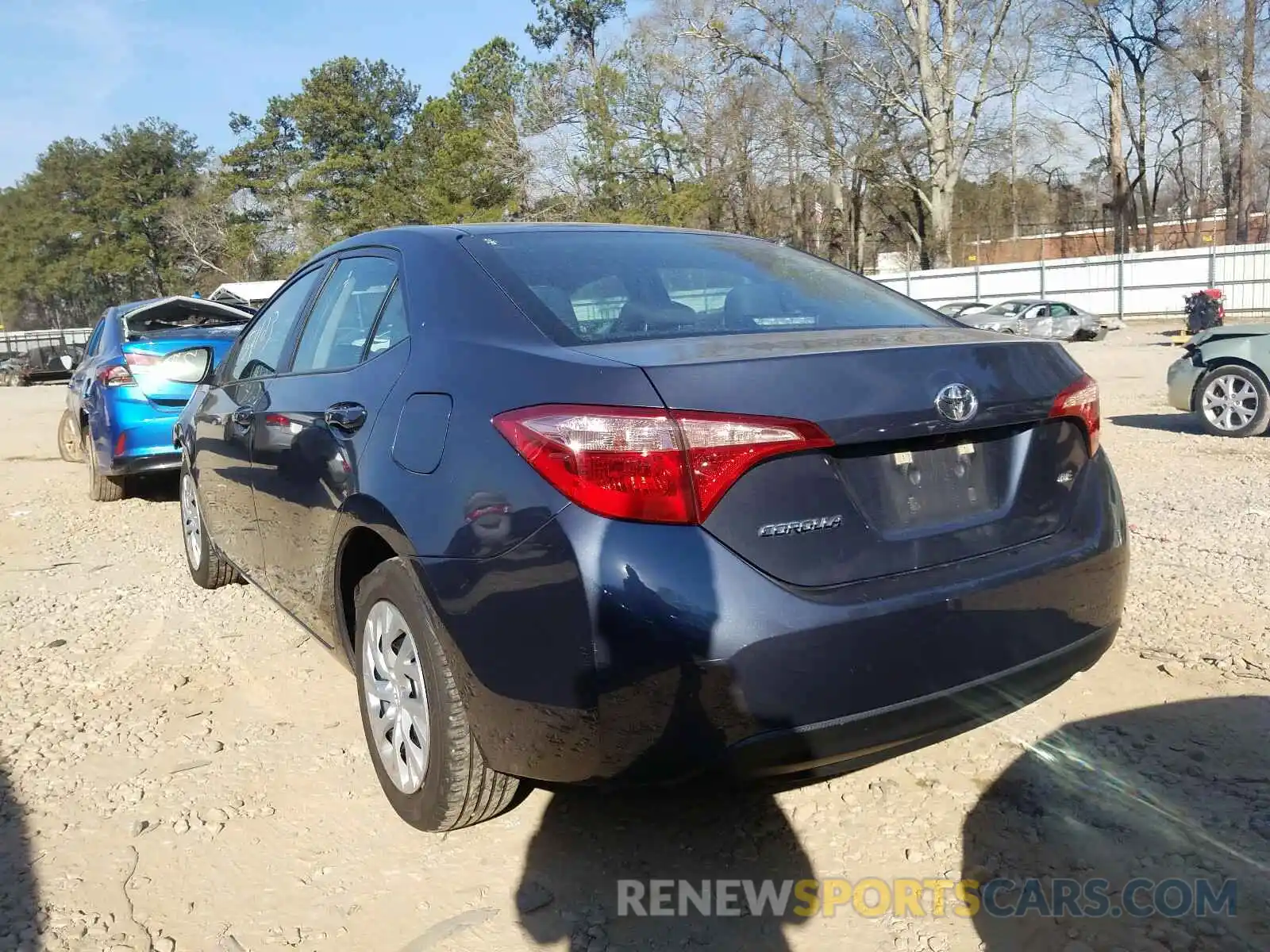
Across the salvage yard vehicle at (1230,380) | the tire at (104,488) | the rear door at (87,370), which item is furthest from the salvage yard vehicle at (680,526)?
the salvage yard vehicle at (1230,380)

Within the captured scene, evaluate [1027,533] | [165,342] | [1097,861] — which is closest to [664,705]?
[1027,533]

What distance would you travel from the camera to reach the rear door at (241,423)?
3.74 metres

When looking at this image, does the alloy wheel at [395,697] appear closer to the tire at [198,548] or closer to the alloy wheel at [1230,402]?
the tire at [198,548]

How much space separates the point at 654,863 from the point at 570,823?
299 mm

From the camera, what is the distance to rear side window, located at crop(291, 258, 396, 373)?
3.07 meters

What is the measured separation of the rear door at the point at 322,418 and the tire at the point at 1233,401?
7.80 metres

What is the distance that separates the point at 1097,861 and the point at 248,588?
417 cm

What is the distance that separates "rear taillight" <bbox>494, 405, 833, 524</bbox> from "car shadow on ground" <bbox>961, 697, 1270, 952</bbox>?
1180 millimetres

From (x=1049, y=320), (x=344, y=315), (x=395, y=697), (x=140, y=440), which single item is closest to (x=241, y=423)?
(x=344, y=315)

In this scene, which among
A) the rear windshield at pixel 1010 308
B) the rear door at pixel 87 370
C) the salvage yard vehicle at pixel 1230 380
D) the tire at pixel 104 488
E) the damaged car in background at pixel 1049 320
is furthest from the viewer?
the rear windshield at pixel 1010 308

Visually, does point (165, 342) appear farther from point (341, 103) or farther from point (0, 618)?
point (341, 103)

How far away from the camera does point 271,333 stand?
13.3 ft

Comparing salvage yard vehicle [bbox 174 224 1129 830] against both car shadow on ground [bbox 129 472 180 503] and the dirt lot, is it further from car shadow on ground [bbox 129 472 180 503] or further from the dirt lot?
car shadow on ground [bbox 129 472 180 503]

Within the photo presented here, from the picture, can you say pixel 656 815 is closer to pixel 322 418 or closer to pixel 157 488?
pixel 322 418
